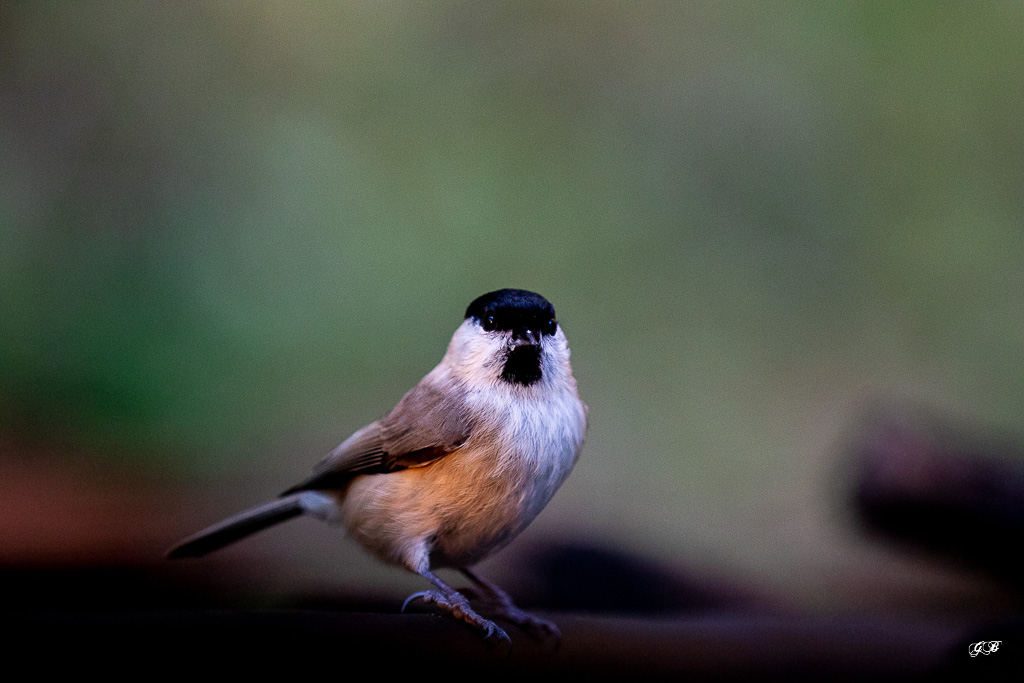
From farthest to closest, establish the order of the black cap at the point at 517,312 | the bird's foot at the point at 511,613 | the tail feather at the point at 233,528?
the tail feather at the point at 233,528, the black cap at the point at 517,312, the bird's foot at the point at 511,613

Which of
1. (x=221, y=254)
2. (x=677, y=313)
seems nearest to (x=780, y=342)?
(x=677, y=313)

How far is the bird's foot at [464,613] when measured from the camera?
2.88ft

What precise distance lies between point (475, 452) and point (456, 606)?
22cm

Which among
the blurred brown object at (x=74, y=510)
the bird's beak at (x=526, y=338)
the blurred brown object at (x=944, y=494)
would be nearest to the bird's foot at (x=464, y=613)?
the bird's beak at (x=526, y=338)

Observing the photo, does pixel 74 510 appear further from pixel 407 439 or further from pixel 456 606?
pixel 456 606

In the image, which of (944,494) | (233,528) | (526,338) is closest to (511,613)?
(526,338)

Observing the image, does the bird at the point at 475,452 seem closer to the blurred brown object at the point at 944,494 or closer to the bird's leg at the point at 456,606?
the bird's leg at the point at 456,606

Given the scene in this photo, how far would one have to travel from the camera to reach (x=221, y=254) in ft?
6.31

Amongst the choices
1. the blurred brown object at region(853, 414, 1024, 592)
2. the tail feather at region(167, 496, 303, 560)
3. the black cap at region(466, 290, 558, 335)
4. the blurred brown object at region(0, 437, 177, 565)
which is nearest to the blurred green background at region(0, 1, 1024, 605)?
the blurred brown object at region(0, 437, 177, 565)

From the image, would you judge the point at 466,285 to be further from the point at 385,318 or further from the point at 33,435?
the point at 33,435

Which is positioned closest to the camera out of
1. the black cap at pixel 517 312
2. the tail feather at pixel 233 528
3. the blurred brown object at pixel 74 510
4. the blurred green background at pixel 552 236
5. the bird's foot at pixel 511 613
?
the bird's foot at pixel 511 613

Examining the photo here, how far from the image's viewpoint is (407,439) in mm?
1178

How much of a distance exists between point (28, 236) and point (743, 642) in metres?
1.72

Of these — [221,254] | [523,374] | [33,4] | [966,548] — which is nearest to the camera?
[523,374]
